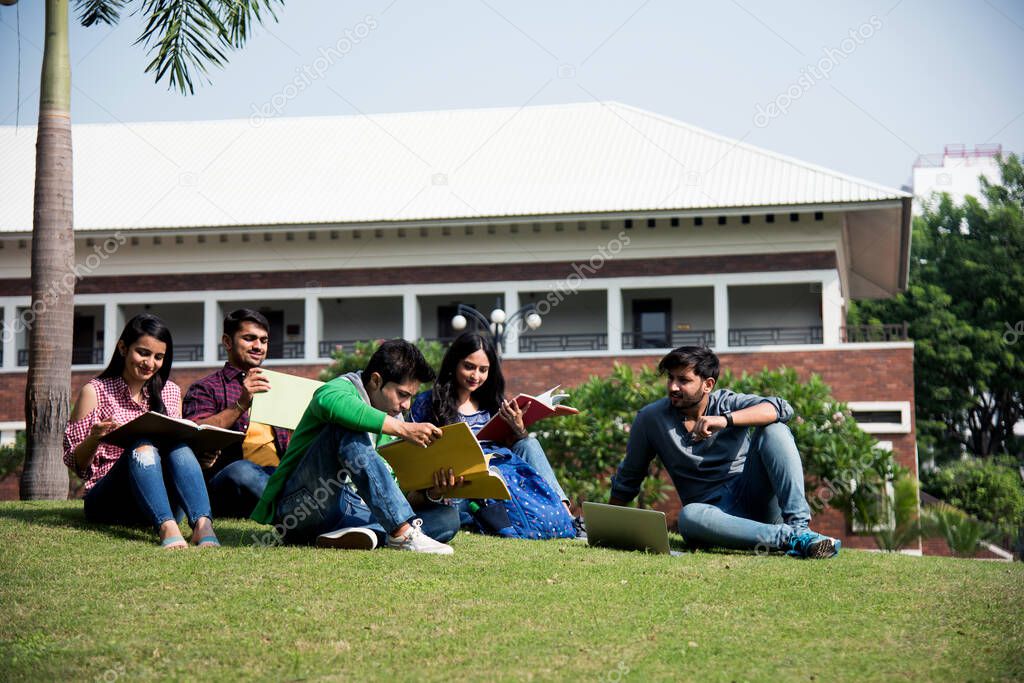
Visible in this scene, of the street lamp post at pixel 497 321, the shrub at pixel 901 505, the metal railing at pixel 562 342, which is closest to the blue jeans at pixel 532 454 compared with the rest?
the shrub at pixel 901 505

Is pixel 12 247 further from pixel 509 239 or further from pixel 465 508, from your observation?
pixel 465 508

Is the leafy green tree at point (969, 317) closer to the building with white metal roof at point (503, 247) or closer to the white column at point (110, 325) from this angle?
the building with white metal roof at point (503, 247)

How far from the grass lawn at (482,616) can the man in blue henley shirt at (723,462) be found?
0.32 m

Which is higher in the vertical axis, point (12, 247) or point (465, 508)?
point (12, 247)

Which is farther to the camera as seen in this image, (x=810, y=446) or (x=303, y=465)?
(x=810, y=446)

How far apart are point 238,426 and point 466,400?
1.56m

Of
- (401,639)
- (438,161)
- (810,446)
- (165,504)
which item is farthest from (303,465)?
(438,161)

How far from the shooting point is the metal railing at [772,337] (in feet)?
A: 86.2

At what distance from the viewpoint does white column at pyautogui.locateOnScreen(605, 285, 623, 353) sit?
25.8 meters

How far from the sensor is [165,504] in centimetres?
639

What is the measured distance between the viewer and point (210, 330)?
87.5 feet

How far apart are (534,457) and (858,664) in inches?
143

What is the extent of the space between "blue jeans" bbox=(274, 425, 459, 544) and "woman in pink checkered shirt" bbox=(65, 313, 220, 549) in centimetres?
49

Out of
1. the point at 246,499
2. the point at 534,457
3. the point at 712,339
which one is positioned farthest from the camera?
the point at 712,339
